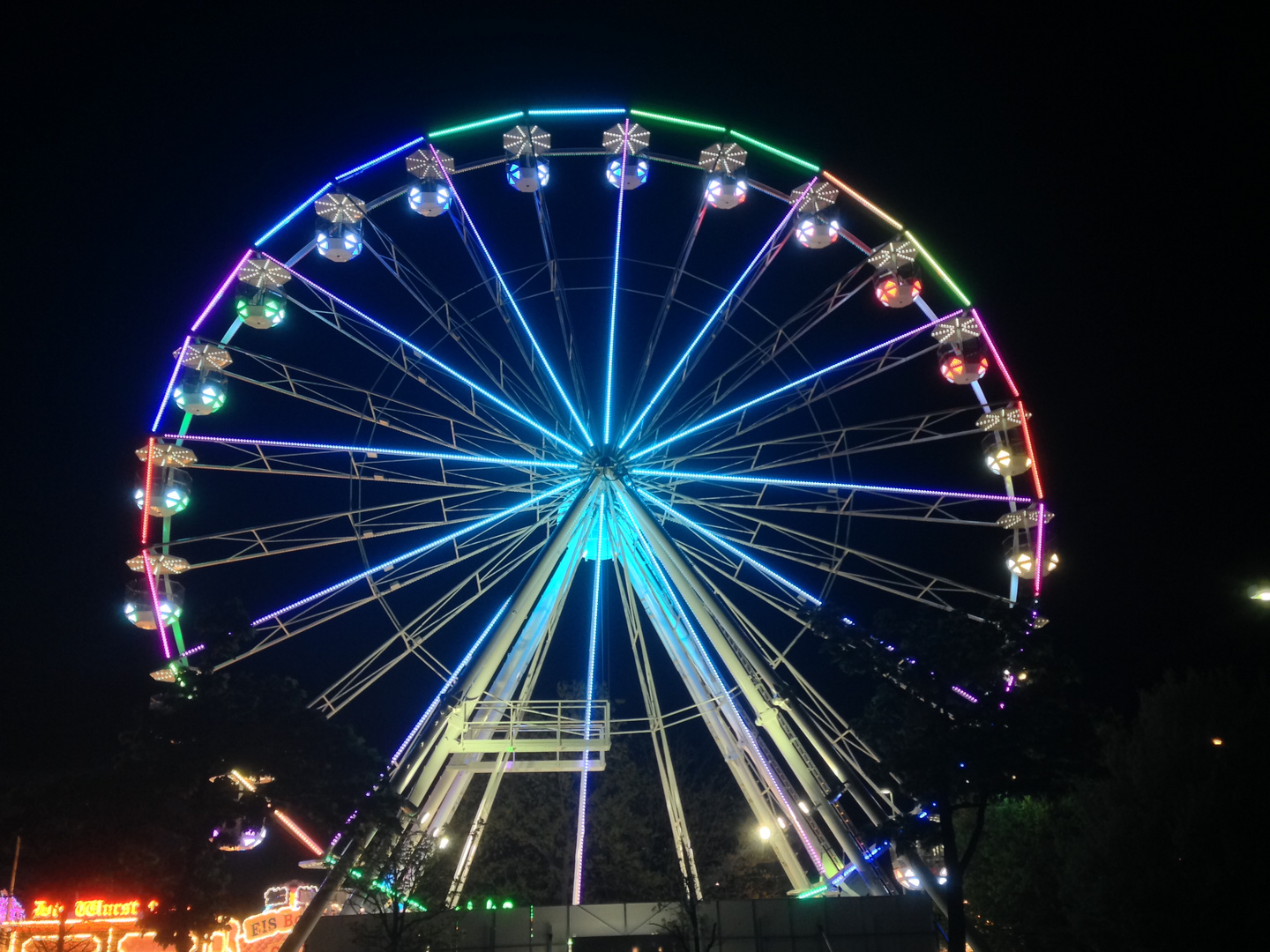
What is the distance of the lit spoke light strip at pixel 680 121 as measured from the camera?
17391 mm

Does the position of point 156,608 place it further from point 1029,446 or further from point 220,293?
point 1029,446

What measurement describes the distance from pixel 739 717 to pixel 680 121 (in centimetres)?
1056

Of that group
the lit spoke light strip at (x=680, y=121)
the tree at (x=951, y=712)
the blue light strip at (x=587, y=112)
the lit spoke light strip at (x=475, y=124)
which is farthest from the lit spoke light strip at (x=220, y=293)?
the tree at (x=951, y=712)

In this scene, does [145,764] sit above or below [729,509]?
below

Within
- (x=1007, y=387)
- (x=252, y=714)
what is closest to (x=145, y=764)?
(x=252, y=714)

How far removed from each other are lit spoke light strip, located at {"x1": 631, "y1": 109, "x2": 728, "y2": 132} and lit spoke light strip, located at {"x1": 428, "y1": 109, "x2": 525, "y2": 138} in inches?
86.8

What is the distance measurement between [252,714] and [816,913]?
9.13 m

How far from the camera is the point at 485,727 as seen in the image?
15539 millimetres

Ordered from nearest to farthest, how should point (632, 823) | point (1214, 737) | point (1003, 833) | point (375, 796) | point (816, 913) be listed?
1. point (375, 796)
2. point (816, 913)
3. point (1214, 737)
4. point (1003, 833)
5. point (632, 823)

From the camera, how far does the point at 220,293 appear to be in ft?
56.9

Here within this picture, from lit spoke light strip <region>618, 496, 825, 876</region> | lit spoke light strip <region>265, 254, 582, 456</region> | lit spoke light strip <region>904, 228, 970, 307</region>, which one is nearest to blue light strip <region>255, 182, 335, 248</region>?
lit spoke light strip <region>265, 254, 582, 456</region>

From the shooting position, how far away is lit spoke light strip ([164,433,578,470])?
16.5 meters

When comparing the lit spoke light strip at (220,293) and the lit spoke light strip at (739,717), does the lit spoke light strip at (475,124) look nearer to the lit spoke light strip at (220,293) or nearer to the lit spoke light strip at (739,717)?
the lit spoke light strip at (220,293)

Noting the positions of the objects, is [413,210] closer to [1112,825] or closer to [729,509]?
[729,509]
